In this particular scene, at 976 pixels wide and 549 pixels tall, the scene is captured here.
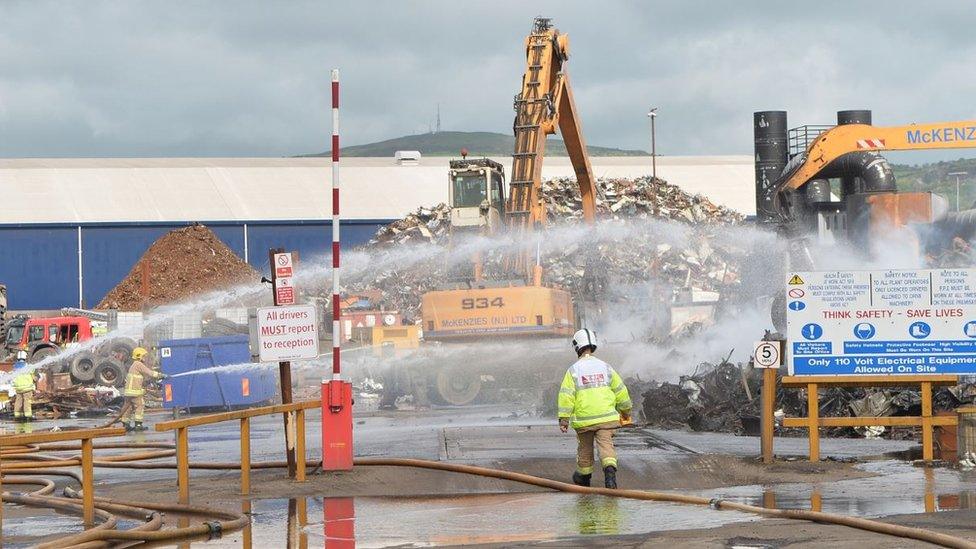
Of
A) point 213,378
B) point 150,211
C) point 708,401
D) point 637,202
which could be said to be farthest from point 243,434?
point 150,211

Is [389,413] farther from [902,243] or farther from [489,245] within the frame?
[902,243]

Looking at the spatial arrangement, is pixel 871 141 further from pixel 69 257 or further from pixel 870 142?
pixel 69 257

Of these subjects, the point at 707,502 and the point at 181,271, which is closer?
the point at 707,502

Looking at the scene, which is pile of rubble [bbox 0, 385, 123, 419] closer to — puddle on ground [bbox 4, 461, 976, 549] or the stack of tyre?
the stack of tyre

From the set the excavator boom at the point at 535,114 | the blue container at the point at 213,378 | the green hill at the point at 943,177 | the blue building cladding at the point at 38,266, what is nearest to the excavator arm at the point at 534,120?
the excavator boom at the point at 535,114

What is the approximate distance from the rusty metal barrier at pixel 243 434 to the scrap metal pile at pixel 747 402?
8112mm

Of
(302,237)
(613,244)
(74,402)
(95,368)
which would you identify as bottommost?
(74,402)

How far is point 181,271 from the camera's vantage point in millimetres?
58500

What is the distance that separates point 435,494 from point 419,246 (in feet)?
143

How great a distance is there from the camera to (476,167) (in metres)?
32.4

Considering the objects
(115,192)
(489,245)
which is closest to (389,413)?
(489,245)

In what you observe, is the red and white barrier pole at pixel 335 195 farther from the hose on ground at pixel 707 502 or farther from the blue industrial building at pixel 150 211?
the blue industrial building at pixel 150 211

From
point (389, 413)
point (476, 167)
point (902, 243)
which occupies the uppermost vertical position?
point (476, 167)

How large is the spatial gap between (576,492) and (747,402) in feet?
30.1
